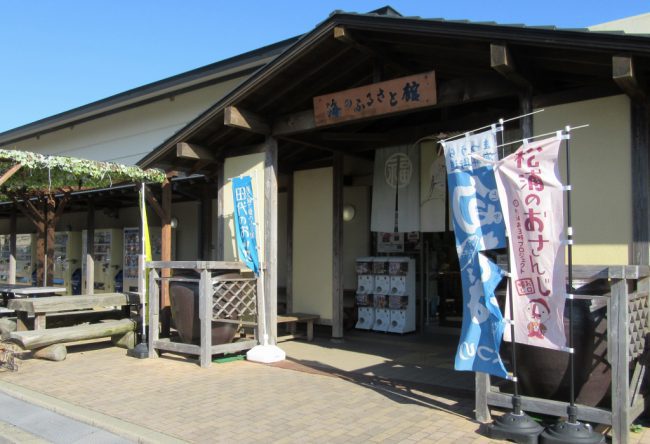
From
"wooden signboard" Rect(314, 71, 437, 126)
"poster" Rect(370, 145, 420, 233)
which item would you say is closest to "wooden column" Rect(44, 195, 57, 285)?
"poster" Rect(370, 145, 420, 233)

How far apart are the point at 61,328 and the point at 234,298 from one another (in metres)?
2.82

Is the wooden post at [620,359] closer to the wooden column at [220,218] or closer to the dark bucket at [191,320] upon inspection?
the dark bucket at [191,320]

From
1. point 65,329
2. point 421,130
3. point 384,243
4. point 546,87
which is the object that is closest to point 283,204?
point 384,243

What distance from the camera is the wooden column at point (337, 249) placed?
31.2ft

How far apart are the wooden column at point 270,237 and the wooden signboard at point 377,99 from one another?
122 cm

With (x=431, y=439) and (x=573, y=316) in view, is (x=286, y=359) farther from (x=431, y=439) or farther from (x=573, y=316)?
(x=573, y=316)

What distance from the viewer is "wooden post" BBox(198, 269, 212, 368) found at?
24.7 ft

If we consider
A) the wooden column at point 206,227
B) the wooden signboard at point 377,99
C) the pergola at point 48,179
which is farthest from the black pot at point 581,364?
the wooden column at point 206,227

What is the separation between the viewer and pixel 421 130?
28.9ft

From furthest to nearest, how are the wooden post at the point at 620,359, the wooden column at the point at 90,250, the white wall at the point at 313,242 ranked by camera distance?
the wooden column at the point at 90,250, the white wall at the point at 313,242, the wooden post at the point at 620,359

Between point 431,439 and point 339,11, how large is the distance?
15.9 feet

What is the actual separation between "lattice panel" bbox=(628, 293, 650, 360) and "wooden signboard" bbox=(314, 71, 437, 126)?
3103 mm

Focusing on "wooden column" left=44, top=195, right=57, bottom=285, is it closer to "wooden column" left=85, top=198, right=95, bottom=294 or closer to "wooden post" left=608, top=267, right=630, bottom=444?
"wooden column" left=85, top=198, right=95, bottom=294

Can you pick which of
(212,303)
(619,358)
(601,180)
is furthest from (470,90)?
(212,303)
